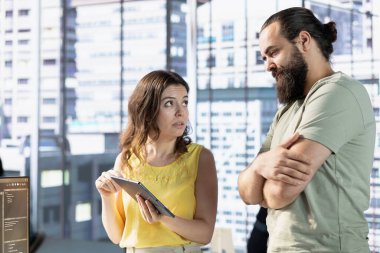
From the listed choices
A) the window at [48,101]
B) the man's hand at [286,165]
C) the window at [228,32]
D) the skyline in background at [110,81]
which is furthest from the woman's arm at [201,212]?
the window at [48,101]

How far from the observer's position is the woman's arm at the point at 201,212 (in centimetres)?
189

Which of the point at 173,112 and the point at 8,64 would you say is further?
the point at 8,64

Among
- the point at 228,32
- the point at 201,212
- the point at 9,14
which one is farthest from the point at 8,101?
the point at 201,212

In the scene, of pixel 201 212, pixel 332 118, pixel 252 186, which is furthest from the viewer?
pixel 201 212

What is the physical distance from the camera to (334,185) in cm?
158

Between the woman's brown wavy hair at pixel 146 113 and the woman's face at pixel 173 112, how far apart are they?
2 cm

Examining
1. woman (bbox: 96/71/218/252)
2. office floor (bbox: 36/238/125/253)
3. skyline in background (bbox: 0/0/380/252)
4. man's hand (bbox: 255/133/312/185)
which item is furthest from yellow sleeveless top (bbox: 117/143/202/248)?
office floor (bbox: 36/238/125/253)

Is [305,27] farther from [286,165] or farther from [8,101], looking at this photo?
[8,101]

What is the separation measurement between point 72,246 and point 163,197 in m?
4.22

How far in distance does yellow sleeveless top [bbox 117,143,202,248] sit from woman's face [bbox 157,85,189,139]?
100 mm

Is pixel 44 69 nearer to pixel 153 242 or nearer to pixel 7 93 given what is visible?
pixel 7 93

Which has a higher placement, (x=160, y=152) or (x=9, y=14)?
(x=9, y=14)

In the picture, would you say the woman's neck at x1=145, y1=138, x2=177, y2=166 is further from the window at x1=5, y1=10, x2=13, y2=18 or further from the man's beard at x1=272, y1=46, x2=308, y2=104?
the window at x1=5, y1=10, x2=13, y2=18

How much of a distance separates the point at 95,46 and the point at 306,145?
14.8 ft
